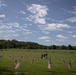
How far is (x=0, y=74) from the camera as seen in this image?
27469 mm

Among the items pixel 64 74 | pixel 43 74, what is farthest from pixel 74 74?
pixel 43 74

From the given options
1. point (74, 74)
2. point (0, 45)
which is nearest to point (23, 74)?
point (74, 74)

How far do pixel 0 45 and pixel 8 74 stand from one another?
163 metres

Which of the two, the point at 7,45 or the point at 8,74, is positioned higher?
the point at 7,45

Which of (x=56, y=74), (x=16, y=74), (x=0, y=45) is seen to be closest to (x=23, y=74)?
(x=16, y=74)

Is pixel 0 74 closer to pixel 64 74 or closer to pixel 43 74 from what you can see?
pixel 43 74

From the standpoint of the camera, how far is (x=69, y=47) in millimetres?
190875

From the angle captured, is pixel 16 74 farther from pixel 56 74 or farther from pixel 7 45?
pixel 7 45

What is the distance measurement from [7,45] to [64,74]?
172581 mm

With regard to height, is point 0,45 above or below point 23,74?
above

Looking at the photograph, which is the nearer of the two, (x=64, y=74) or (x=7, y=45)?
(x=64, y=74)

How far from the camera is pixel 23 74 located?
2775cm

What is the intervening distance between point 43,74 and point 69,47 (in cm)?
16510

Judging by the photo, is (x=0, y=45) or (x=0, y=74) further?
(x=0, y=45)
